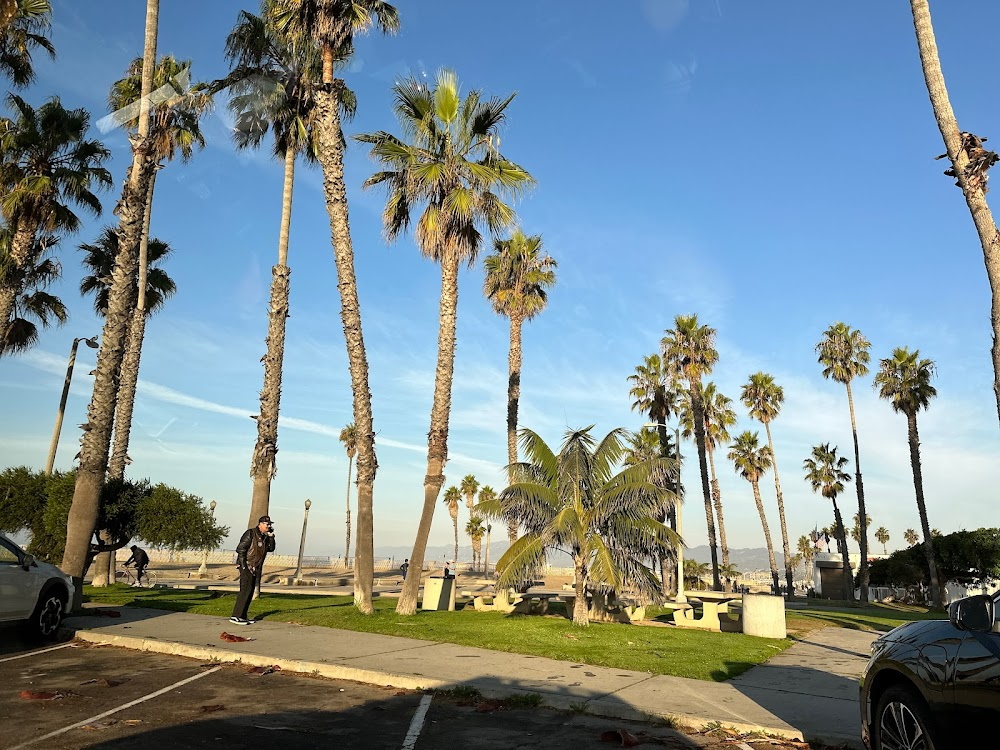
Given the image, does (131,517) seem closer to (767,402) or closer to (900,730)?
(900,730)

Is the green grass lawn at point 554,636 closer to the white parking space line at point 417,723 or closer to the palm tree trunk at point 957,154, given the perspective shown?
the white parking space line at point 417,723

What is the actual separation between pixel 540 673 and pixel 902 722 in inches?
204

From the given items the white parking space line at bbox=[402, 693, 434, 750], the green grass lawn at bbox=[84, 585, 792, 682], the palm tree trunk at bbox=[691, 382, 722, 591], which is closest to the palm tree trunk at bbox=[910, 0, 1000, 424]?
the green grass lawn at bbox=[84, 585, 792, 682]

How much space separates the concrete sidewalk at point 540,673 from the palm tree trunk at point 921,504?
37.5 meters

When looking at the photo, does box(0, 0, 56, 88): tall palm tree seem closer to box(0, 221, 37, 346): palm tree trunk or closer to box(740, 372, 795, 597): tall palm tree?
box(0, 221, 37, 346): palm tree trunk

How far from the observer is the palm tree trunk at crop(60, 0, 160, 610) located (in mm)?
16844

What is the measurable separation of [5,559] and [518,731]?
7717 mm

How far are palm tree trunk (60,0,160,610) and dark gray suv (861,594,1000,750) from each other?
671 inches

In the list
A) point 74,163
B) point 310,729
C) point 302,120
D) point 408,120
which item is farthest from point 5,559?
point 74,163

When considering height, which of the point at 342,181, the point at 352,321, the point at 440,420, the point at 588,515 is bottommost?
the point at 588,515

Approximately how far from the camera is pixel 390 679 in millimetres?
8406

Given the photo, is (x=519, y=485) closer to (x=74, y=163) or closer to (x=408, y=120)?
(x=408, y=120)

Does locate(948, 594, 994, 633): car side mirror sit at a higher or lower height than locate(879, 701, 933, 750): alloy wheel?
higher

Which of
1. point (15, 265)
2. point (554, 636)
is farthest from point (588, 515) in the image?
point (15, 265)
